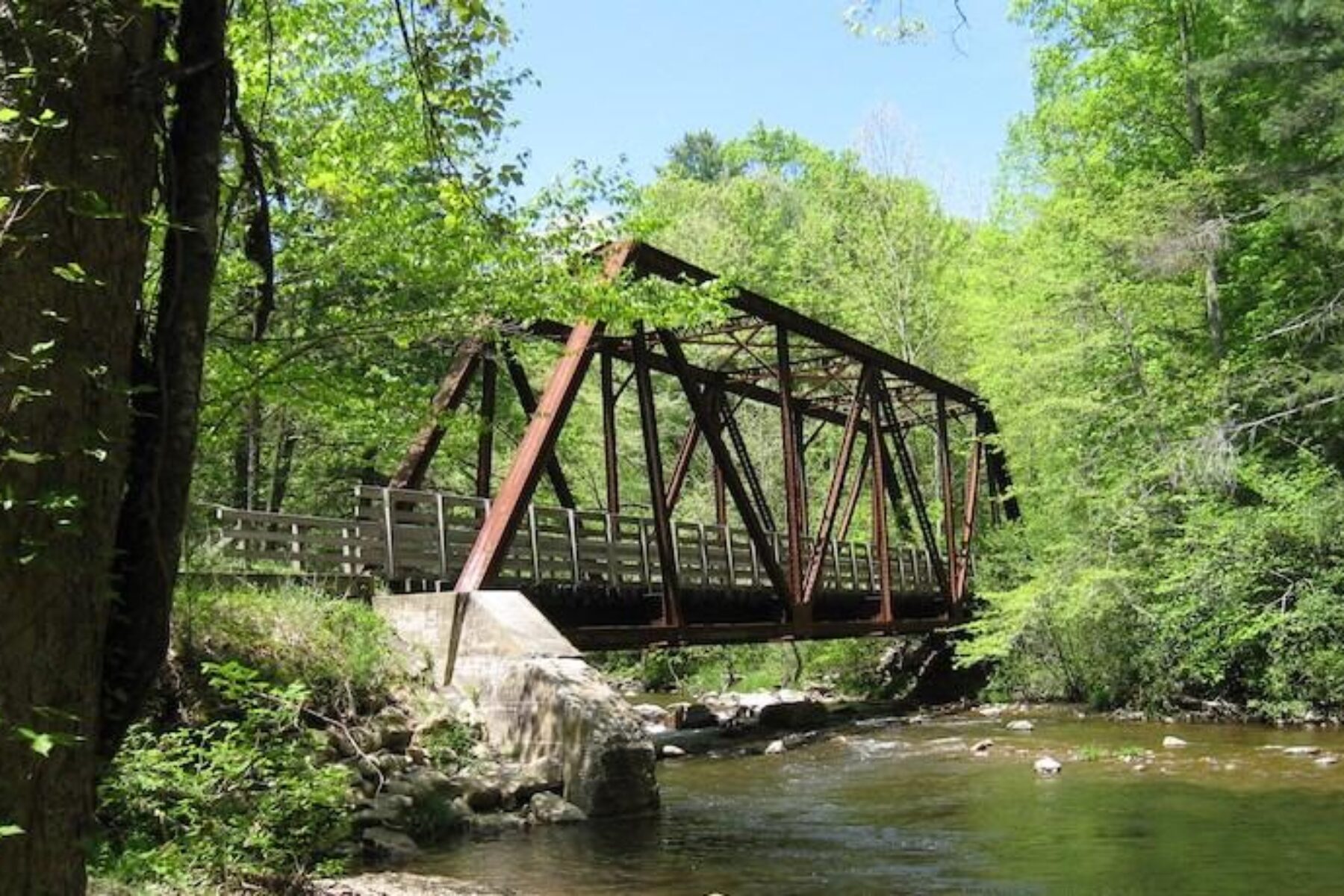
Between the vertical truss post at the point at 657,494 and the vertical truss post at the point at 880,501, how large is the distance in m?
7.64

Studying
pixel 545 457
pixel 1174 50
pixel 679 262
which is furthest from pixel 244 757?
pixel 1174 50

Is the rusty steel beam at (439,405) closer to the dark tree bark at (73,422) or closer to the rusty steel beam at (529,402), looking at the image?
the rusty steel beam at (529,402)

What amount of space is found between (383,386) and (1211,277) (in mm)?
16120

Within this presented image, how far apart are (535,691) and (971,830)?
430cm

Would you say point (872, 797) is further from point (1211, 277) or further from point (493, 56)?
point (1211, 277)

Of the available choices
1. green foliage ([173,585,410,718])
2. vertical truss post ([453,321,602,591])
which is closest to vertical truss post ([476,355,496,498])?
vertical truss post ([453,321,602,591])

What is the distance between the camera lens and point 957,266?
3400 centimetres

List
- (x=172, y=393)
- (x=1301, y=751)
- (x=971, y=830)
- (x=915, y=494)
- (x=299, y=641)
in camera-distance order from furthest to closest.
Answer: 1. (x=915, y=494)
2. (x=1301, y=751)
3. (x=299, y=641)
4. (x=971, y=830)
5. (x=172, y=393)

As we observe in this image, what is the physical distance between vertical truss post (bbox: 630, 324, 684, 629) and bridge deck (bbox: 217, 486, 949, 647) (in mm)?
343

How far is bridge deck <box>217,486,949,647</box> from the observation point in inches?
497

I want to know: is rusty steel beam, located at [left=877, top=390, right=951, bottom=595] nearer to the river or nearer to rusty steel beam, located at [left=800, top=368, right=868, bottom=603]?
rusty steel beam, located at [left=800, top=368, right=868, bottom=603]

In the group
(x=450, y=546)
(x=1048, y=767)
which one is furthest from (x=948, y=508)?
(x=450, y=546)

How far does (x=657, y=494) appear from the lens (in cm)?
1484

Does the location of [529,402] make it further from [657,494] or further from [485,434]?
[657,494]
